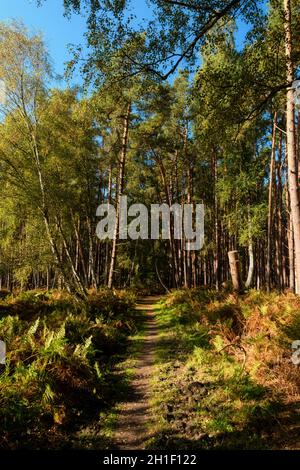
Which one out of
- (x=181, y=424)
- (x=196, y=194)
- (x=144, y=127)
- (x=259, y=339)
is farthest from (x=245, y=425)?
(x=196, y=194)

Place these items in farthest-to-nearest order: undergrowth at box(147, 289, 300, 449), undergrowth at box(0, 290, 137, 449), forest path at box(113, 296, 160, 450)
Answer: undergrowth at box(0, 290, 137, 449), forest path at box(113, 296, 160, 450), undergrowth at box(147, 289, 300, 449)

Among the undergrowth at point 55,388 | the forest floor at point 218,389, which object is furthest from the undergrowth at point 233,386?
the undergrowth at point 55,388

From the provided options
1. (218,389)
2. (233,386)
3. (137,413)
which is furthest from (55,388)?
(233,386)

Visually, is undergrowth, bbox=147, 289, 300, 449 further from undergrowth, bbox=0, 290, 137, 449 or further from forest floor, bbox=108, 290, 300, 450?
undergrowth, bbox=0, 290, 137, 449

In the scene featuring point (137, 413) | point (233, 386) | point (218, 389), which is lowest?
point (137, 413)

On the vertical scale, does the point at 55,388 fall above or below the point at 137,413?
above

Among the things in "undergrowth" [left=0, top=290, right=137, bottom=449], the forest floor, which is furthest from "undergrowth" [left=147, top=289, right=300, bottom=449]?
"undergrowth" [left=0, top=290, right=137, bottom=449]

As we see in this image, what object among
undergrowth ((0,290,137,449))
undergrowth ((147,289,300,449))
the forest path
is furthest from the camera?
undergrowth ((0,290,137,449))

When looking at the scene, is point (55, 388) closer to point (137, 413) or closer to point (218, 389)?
point (137, 413)

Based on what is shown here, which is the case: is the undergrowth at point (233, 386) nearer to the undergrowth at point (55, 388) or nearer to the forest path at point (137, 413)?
the forest path at point (137, 413)

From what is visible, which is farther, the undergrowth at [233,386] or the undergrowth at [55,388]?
the undergrowth at [55,388]

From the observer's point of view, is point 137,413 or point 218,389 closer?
point 137,413

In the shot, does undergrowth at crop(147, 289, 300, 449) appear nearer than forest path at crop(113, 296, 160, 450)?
Answer: Yes

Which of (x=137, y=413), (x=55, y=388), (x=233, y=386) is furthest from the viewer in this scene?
(x=55, y=388)
